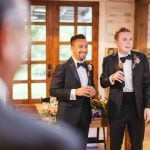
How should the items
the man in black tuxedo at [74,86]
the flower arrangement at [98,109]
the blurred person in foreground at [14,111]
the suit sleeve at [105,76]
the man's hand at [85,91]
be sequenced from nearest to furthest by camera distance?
1. the blurred person in foreground at [14,111]
2. the man's hand at [85,91]
3. the man in black tuxedo at [74,86]
4. the suit sleeve at [105,76]
5. the flower arrangement at [98,109]

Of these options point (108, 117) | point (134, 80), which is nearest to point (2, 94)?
point (134, 80)

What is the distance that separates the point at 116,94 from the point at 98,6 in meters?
2.86

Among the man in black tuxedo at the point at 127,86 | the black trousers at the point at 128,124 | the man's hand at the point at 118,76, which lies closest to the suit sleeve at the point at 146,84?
the man in black tuxedo at the point at 127,86

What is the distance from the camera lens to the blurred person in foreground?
0.51 m

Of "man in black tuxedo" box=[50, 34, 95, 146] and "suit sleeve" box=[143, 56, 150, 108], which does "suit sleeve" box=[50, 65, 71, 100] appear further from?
"suit sleeve" box=[143, 56, 150, 108]

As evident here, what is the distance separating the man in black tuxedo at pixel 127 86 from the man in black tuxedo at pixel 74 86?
0.64ft

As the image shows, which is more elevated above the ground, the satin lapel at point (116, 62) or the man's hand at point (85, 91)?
the satin lapel at point (116, 62)

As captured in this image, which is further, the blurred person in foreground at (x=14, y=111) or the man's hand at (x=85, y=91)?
the man's hand at (x=85, y=91)

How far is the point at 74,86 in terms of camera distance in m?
2.92

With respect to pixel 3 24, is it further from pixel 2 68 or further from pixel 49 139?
pixel 49 139

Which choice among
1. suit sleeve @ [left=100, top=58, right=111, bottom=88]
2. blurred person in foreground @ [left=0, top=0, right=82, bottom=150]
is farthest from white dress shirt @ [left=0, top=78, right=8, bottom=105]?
suit sleeve @ [left=100, top=58, right=111, bottom=88]

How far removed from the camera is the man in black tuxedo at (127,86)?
2916 millimetres

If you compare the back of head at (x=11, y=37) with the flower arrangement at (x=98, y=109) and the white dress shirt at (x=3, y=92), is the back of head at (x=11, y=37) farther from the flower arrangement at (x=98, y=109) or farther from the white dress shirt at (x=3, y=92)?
the flower arrangement at (x=98, y=109)

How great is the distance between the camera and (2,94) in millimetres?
523
